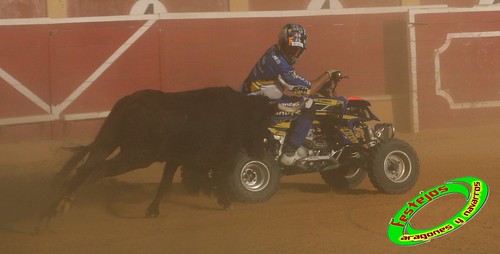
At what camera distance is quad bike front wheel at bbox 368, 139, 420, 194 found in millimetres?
8023

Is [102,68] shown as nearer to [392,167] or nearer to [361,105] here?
[361,105]

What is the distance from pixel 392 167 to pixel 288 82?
1.39 metres

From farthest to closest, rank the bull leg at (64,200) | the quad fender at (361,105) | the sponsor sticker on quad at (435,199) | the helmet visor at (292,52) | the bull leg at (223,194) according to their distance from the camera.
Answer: the quad fender at (361,105)
the helmet visor at (292,52)
the bull leg at (223,194)
the bull leg at (64,200)
the sponsor sticker on quad at (435,199)

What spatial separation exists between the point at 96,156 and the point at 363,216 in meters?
2.27

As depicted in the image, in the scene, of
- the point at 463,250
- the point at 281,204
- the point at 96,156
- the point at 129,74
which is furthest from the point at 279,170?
the point at 129,74

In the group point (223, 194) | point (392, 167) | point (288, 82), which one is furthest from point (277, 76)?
point (392, 167)

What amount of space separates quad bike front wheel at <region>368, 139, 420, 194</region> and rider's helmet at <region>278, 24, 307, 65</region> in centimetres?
119

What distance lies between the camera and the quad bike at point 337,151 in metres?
7.79

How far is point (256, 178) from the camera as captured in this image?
780 centimetres

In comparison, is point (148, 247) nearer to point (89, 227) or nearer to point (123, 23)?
point (89, 227)

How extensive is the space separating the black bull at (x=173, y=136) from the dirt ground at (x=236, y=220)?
12.9 inches

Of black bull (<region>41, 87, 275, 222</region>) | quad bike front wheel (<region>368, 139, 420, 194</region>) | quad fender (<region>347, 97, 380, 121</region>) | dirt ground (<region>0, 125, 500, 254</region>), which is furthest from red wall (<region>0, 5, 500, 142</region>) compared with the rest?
quad bike front wheel (<region>368, 139, 420, 194</region>)

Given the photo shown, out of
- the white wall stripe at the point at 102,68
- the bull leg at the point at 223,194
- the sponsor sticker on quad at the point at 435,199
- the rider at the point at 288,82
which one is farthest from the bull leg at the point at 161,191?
the white wall stripe at the point at 102,68

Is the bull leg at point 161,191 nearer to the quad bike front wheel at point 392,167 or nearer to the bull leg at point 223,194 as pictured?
the bull leg at point 223,194
